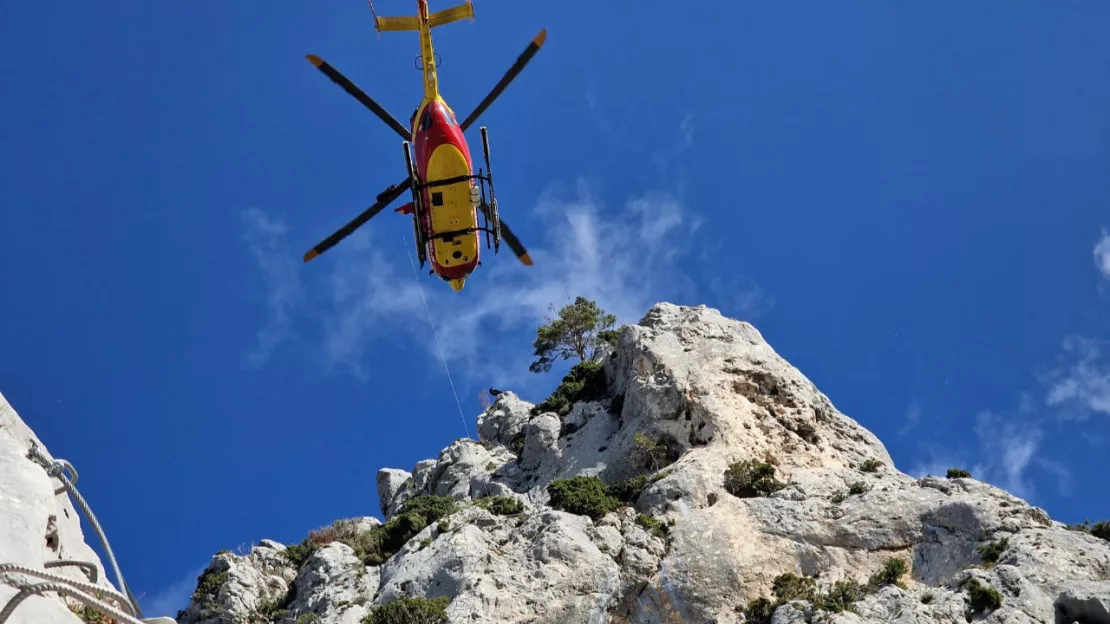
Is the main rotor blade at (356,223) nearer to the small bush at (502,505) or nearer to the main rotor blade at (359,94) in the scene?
the main rotor blade at (359,94)

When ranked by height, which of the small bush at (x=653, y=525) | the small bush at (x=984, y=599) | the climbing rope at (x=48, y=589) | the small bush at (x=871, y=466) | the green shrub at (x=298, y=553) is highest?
the green shrub at (x=298, y=553)

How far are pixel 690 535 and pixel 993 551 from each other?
332 inches

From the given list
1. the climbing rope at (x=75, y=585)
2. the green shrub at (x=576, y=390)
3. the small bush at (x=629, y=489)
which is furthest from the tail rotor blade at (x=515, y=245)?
the climbing rope at (x=75, y=585)

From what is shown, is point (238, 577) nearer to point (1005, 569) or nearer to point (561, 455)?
point (561, 455)

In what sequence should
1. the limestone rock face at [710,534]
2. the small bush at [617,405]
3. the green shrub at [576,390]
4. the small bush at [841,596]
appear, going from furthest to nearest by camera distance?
the green shrub at [576,390]
the small bush at [617,405]
the limestone rock face at [710,534]
the small bush at [841,596]

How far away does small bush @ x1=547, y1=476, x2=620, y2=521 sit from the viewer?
3058 centimetres

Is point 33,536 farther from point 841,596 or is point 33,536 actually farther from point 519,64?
point 841,596

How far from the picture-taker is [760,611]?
25.0 m

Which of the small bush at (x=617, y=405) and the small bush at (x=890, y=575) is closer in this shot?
the small bush at (x=890, y=575)

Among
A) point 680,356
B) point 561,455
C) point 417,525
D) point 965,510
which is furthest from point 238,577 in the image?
point 965,510

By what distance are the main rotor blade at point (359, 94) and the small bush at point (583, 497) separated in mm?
13480

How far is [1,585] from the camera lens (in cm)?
648

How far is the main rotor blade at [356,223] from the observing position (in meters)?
24.1

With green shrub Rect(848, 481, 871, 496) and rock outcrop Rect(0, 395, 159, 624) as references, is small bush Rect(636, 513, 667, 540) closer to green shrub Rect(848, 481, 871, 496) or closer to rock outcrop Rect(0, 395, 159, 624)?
green shrub Rect(848, 481, 871, 496)
